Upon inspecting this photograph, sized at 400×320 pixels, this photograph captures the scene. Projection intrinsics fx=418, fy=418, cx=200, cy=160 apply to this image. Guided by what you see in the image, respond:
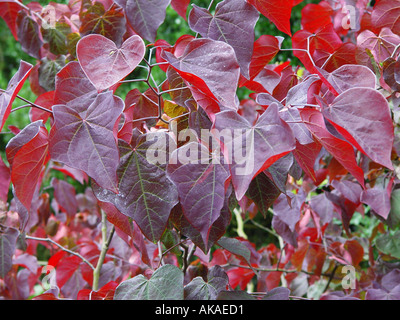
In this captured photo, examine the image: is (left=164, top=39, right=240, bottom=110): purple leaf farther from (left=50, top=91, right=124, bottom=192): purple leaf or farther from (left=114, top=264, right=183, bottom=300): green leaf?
(left=114, top=264, right=183, bottom=300): green leaf

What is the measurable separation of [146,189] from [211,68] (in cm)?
24

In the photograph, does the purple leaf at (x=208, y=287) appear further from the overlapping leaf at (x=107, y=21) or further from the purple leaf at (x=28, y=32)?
the purple leaf at (x=28, y=32)

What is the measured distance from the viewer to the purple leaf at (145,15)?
2.59ft

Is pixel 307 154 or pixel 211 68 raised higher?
pixel 211 68

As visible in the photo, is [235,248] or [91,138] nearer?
[91,138]

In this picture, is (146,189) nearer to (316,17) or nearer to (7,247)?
(7,247)

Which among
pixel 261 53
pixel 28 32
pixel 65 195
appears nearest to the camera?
pixel 261 53

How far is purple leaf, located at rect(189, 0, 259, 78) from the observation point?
0.81 metres

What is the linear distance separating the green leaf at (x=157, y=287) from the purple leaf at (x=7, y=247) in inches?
22.8

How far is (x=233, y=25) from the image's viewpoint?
2.71 ft

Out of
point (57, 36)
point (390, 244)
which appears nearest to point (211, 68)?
point (57, 36)

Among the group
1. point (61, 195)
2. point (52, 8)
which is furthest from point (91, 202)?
point (52, 8)
